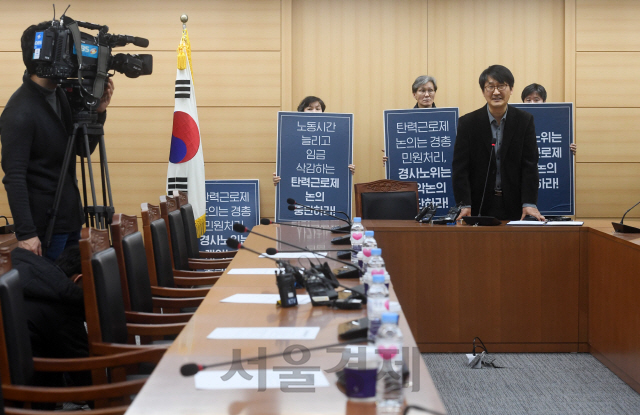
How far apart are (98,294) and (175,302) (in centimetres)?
64

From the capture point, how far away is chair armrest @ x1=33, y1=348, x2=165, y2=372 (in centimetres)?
176

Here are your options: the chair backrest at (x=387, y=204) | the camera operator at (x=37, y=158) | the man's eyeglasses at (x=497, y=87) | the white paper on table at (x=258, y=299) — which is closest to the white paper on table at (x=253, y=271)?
the white paper on table at (x=258, y=299)

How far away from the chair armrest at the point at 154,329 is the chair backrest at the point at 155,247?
26.9 inches

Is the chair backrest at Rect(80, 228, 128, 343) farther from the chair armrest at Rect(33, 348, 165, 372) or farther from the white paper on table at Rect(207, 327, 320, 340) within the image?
the white paper on table at Rect(207, 327, 320, 340)

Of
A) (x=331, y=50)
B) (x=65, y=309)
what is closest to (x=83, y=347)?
(x=65, y=309)

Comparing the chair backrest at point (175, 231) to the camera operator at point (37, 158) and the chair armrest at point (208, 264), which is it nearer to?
the chair armrest at point (208, 264)

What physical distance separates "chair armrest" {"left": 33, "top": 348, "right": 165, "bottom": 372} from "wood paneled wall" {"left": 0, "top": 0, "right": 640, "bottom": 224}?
4.09 metres

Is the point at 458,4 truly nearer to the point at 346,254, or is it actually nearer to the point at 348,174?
the point at 348,174

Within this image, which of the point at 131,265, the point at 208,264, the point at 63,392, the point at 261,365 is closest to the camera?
the point at 261,365

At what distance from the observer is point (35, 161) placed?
9.97ft

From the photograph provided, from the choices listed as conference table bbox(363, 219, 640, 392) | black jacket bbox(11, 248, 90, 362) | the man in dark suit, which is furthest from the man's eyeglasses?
black jacket bbox(11, 248, 90, 362)

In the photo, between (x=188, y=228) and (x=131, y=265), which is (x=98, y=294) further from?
(x=188, y=228)

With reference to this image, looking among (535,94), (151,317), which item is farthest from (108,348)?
(535,94)

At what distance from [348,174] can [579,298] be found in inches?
92.8
